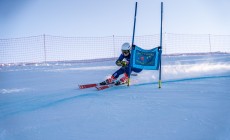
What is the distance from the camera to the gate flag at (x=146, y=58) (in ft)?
18.2

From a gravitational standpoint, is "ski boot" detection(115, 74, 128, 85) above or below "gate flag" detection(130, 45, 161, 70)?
below

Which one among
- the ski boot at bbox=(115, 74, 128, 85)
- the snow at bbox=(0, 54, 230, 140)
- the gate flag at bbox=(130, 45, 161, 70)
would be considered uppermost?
the gate flag at bbox=(130, 45, 161, 70)

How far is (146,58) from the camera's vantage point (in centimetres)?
564

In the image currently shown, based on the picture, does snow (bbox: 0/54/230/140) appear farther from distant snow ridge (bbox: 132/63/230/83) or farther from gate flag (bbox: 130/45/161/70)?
distant snow ridge (bbox: 132/63/230/83)

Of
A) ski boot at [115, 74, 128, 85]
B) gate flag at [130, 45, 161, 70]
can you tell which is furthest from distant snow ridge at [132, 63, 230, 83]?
gate flag at [130, 45, 161, 70]

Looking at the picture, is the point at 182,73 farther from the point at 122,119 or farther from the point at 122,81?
the point at 122,119

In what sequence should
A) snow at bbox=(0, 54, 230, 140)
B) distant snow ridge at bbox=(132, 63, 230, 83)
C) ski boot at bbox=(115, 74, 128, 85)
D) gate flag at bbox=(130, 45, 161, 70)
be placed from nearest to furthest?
snow at bbox=(0, 54, 230, 140) < gate flag at bbox=(130, 45, 161, 70) < ski boot at bbox=(115, 74, 128, 85) < distant snow ridge at bbox=(132, 63, 230, 83)

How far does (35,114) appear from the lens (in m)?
3.18

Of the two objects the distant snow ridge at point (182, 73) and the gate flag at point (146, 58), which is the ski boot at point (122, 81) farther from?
the distant snow ridge at point (182, 73)

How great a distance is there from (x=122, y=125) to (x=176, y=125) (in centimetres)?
62

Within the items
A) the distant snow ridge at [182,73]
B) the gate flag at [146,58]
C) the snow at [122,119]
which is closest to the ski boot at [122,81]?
the gate flag at [146,58]

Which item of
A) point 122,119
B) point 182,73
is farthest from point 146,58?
point 182,73

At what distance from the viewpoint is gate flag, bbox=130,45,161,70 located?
5.54 metres

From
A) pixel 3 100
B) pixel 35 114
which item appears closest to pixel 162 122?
pixel 35 114
